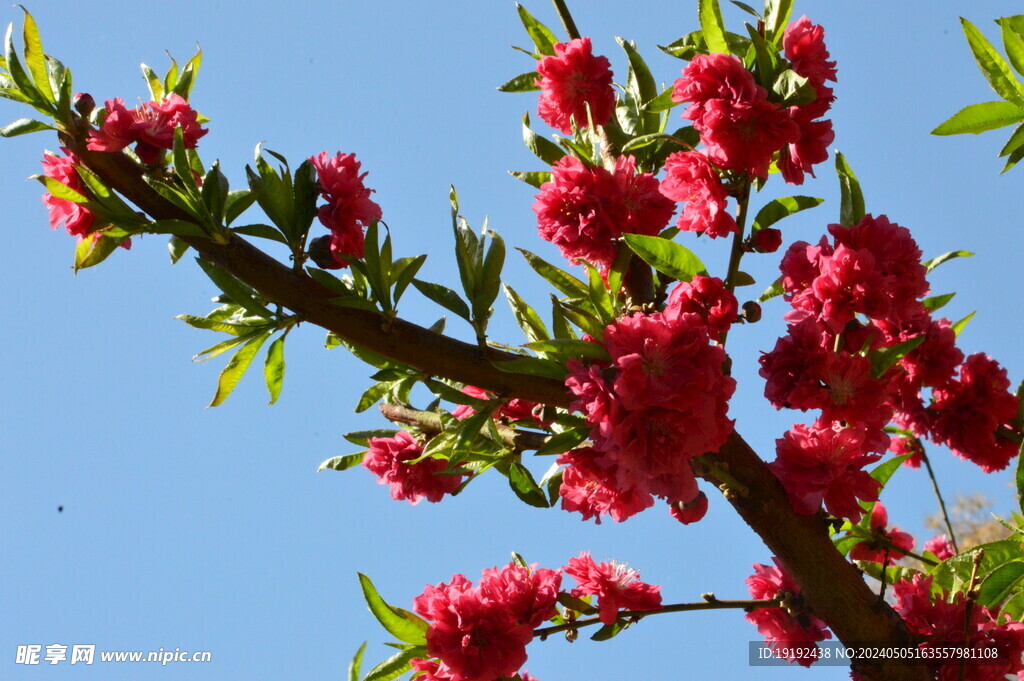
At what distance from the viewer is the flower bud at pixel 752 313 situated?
1.84 m

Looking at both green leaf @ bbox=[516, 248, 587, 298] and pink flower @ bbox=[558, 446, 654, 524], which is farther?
green leaf @ bbox=[516, 248, 587, 298]

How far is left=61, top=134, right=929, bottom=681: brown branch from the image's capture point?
63.1 inches

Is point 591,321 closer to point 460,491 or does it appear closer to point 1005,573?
point 460,491

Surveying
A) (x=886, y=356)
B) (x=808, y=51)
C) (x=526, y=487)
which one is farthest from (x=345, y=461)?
(x=808, y=51)

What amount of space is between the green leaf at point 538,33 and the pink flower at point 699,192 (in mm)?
562

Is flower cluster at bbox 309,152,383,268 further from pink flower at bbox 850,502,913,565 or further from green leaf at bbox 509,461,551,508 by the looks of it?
pink flower at bbox 850,502,913,565

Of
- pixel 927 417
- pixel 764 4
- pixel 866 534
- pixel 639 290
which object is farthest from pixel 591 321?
pixel 927 417

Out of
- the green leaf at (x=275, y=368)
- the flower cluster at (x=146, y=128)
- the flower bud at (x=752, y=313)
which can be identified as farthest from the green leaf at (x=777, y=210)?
the flower cluster at (x=146, y=128)

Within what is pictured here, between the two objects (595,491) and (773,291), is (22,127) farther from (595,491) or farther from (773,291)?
(773,291)

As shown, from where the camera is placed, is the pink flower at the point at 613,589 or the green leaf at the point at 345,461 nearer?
the pink flower at the point at 613,589

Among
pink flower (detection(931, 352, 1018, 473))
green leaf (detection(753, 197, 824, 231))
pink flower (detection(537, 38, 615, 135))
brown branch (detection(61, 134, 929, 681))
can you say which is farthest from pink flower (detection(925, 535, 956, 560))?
pink flower (detection(537, 38, 615, 135))

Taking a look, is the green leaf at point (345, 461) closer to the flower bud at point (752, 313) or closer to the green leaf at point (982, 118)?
the flower bud at point (752, 313)

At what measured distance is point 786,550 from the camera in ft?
5.82

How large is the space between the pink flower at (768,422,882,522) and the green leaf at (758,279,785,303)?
1.54 ft
